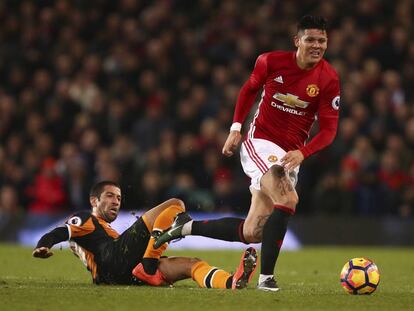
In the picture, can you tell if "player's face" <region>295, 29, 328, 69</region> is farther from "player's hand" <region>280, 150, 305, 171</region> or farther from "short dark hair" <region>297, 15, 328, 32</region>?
"player's hand" <region>280, 150, 305, 171</region>

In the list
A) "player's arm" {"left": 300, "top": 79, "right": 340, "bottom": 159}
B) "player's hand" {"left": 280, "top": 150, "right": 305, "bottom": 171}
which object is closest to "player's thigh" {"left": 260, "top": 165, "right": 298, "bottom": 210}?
"player's hand" {"left": 280, "top": 150, "right": 305, "bottom": 171}

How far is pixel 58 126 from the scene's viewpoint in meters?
16.9

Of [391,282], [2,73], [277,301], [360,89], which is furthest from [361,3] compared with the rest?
[277,301]

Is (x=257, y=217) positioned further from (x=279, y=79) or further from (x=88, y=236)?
(x=88, y=236)

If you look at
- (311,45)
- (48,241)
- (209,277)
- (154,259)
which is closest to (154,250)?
(154,259)

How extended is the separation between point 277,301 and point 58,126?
10.2m

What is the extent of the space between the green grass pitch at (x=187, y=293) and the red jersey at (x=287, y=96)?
1.29 metres

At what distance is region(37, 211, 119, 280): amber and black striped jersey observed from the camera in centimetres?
822

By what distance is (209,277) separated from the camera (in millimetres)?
8188

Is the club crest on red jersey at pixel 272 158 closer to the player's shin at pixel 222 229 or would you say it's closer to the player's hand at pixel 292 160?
the player's hand at pixel 292 160

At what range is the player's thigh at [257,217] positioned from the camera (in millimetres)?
8117

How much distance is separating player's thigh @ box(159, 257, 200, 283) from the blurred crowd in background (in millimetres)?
5696

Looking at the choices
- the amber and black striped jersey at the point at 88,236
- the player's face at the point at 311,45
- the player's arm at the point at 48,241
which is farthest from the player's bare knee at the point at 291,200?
the player's arm at the point at 48,241

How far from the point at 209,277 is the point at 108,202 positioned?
1096 mm
